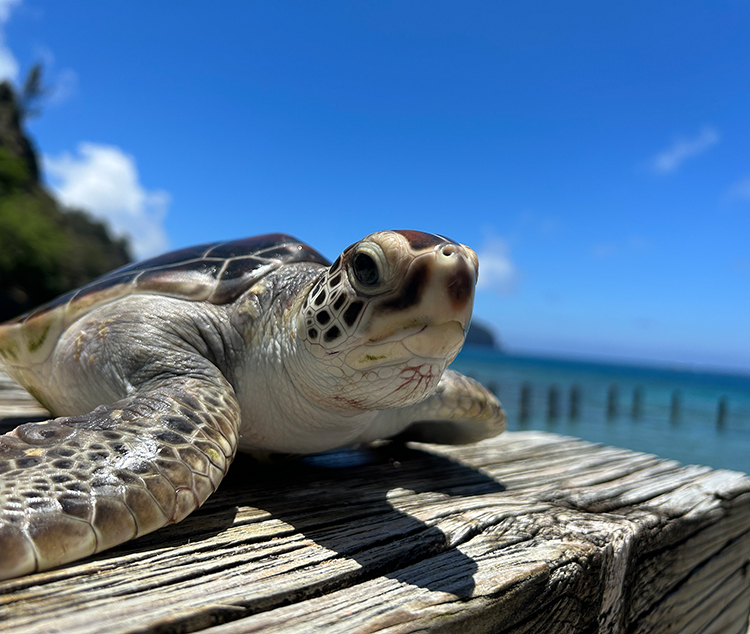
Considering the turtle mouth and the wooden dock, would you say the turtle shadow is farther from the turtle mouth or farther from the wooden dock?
the turtle mouth

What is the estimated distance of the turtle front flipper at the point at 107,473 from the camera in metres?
0.82

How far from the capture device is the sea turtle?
0.92m

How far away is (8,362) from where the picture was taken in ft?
6.60

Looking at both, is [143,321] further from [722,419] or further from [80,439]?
[722,419]

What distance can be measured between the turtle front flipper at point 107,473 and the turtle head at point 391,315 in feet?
1.14

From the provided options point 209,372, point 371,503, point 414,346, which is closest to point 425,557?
point 371,503

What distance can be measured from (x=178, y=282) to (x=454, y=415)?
115 centimetres

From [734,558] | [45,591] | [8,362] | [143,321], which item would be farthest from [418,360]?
[8,362]

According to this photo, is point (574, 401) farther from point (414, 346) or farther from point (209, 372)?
point (414, 346)

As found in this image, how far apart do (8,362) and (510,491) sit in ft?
6.63

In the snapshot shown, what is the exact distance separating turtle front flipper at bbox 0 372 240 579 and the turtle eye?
1.66 feet

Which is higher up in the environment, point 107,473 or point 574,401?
point 107,473

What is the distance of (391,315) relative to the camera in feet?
3.58

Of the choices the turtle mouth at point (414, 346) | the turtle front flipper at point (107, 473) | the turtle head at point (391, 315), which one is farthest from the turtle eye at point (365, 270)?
the turtle front flipper at point (107, 473)
